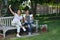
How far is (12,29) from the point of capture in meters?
10.8

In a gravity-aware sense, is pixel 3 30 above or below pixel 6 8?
below

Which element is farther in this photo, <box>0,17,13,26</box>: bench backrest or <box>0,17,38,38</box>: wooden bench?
<box>0,17,13,26</box>: bench backrest

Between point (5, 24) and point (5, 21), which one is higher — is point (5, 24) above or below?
below

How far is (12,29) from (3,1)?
102 inches

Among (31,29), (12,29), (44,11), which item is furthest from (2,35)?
(44,11)

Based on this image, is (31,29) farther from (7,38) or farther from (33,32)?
(7,38)

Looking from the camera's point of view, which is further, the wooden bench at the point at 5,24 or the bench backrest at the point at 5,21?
the bench backrest at the point at 5,21

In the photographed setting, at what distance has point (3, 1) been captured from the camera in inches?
500

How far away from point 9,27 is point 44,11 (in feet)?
56.2

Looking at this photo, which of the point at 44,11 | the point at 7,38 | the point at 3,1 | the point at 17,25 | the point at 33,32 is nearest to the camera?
the point at 7,38

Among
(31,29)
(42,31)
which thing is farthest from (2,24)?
(42,31)

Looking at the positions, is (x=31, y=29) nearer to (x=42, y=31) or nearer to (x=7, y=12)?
(x=42, y=31)

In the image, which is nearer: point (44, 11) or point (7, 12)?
point (7, 12)

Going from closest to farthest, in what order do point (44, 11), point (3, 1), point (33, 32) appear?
point (33, 32) → point (3, 1) → point (44, 11)
